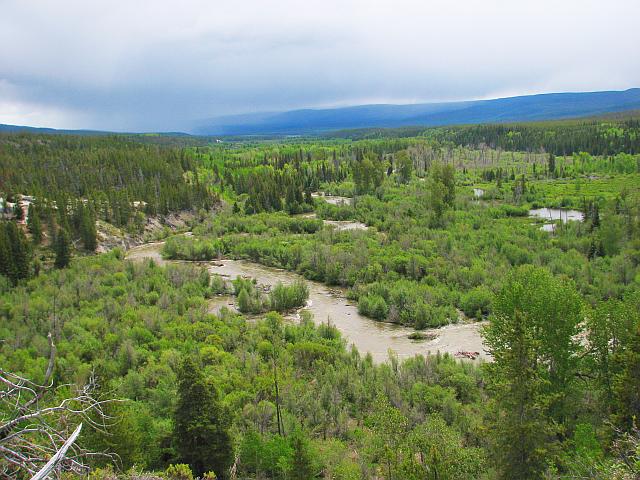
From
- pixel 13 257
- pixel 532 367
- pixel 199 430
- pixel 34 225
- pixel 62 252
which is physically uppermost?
pixel 34 225

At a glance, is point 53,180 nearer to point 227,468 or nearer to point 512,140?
point 227,468

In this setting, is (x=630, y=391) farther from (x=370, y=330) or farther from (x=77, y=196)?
(x=77, y=196)

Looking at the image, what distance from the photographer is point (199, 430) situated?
1733 cm

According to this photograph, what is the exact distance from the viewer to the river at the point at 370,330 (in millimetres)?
33281

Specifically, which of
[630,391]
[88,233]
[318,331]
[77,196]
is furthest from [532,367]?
[77,196]

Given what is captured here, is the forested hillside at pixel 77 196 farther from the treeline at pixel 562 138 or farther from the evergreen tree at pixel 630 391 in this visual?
the treeline at pixel 562 138

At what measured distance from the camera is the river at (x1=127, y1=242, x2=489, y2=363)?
33281 millimetres

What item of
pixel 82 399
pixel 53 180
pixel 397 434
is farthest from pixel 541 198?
pixel 82 399

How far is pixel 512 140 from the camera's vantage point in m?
173

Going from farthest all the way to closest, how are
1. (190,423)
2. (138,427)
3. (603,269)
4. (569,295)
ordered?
(603,269) → (569,295) → (138,427) → (190,423)

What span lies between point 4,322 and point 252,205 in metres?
54.0

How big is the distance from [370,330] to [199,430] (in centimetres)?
2191

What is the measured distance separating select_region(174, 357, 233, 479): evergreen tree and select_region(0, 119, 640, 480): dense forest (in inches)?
3.1

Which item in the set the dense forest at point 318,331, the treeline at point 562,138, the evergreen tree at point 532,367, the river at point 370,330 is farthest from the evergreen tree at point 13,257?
the treeline at point 562,138
